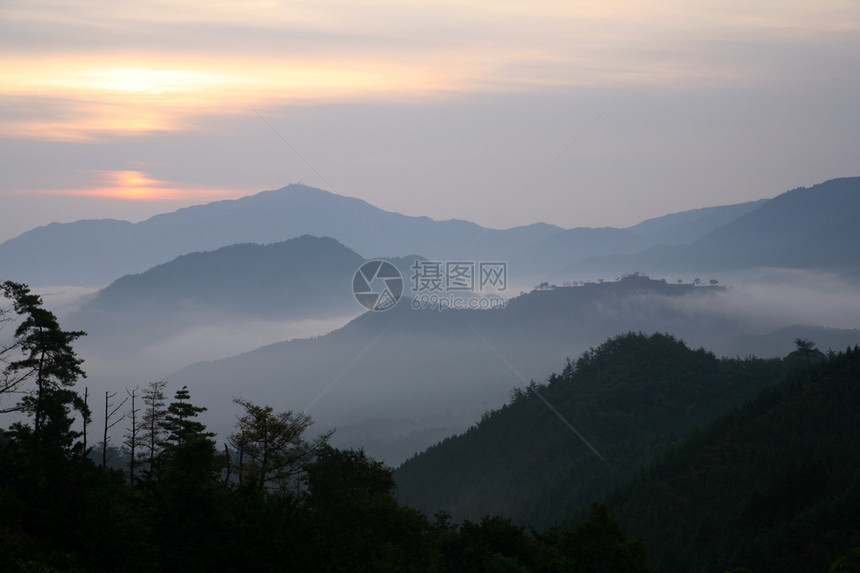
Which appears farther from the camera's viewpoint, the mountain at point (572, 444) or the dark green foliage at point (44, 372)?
the mountain at point (572, 444)

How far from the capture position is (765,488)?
9538 centimetres

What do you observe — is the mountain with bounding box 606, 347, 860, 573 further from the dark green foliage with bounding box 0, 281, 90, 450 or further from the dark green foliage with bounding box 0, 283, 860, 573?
the dark green foliage with bounding box 0, 281, 90, 450

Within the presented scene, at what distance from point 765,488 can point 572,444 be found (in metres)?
87.4

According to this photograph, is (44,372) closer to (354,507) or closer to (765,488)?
(354,507)

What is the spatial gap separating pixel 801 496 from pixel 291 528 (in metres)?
70.3

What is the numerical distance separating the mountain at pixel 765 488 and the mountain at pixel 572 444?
30.7 meters

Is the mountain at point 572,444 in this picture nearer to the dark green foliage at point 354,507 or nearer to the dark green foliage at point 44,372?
the dark green foliage at point 354,507

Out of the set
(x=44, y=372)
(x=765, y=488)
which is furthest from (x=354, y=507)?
(x=765, y=488)

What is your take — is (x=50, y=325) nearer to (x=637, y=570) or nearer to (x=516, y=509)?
(x=637, y=570)

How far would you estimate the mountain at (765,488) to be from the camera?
248ft

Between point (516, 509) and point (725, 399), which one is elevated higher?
point (725, 399)

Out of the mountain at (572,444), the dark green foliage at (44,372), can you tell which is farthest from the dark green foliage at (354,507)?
the mountain at (572,444)

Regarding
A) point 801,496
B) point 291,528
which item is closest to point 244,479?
point 291,528

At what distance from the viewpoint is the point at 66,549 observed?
3225 cm
